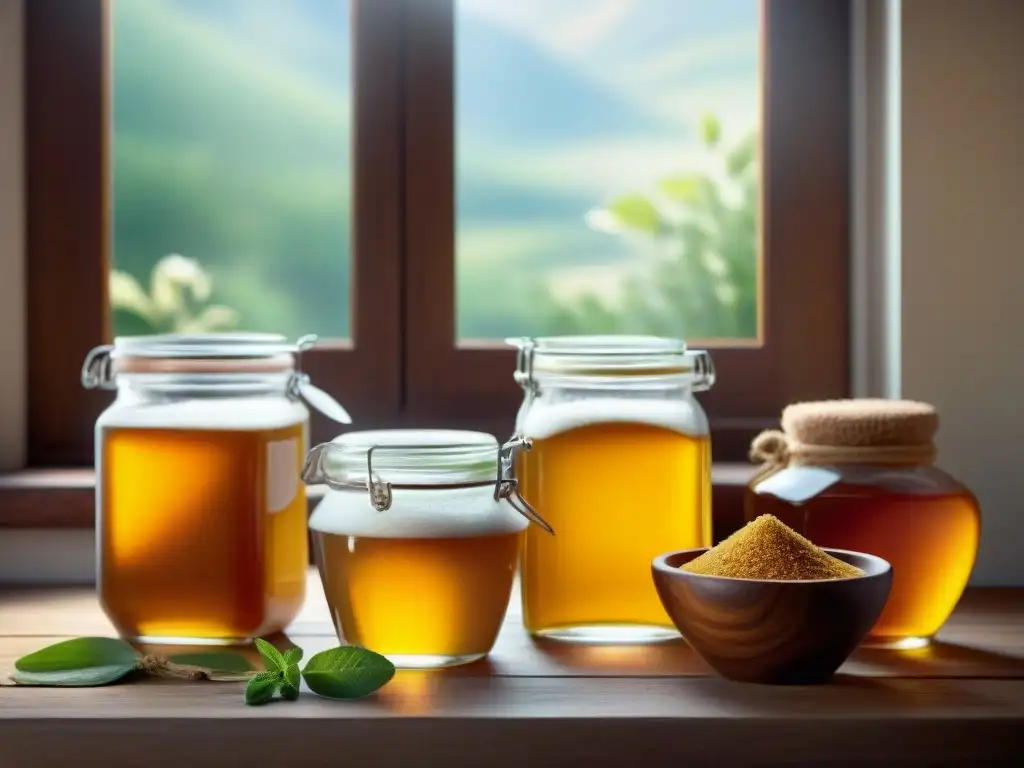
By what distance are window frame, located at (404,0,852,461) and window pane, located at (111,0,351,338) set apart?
0.36 ft

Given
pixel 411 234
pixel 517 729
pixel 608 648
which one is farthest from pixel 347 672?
pixel 411 234

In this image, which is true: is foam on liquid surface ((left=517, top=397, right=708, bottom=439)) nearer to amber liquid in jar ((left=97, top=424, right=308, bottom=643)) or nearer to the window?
amber liquid in jar ((left=97, top=424, right=308, bottom=643))

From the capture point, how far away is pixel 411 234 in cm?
136

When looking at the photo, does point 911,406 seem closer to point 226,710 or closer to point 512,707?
point 512,707

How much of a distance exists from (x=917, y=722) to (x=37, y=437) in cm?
101

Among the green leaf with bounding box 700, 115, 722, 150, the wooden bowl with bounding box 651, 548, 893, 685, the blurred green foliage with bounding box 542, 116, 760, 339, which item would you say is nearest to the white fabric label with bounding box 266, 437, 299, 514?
the wooden bowl with bounding box 651, 548, 893, 685

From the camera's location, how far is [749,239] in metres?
1.43

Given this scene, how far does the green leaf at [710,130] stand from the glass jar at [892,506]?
541 mm

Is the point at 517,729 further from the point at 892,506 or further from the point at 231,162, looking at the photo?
the point at 231,162

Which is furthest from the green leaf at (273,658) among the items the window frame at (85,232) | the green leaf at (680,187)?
the green leaf at (680,187)

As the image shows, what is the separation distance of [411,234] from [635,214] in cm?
27

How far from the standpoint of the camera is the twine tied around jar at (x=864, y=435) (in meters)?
0.95

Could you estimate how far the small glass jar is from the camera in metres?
0.85

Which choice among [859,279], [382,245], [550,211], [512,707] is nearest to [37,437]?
[382,245]
